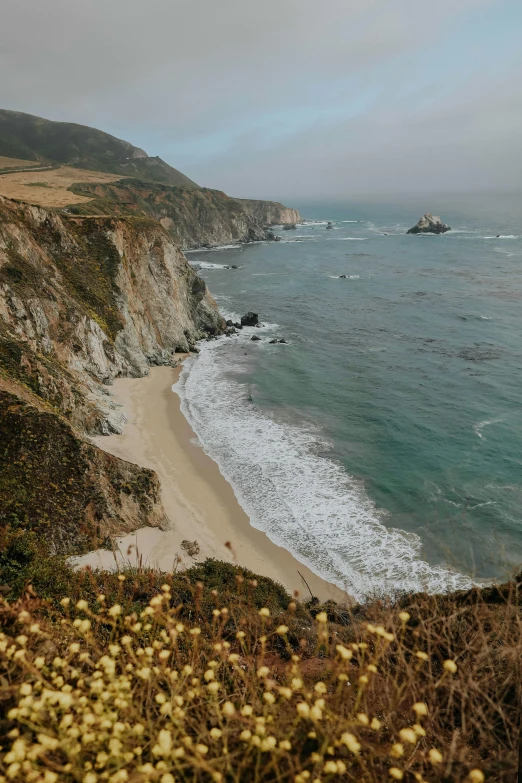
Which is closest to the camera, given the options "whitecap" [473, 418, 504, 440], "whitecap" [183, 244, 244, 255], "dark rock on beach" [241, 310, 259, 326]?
"whitecap" [473, 418, 504, 440]

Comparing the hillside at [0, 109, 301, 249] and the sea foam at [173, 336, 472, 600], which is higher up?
the hillside at [0, 109, 301, 249]

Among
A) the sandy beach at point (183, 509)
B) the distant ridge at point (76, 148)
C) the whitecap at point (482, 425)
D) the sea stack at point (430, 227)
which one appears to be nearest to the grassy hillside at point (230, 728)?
the sandy beach at point (183, 509)

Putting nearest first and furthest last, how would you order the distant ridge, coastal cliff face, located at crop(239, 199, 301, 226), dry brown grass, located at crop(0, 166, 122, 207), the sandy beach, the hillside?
the sandy beach
dry brown grass, located at crop(0, 166, 122, 207)
the hillside
the distant ridge
coastal cliff face, located at crop(239, 199, 301, 226)

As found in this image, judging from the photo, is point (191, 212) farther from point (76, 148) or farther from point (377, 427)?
point (377, 427)

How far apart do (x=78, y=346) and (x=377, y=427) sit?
75.8 ft

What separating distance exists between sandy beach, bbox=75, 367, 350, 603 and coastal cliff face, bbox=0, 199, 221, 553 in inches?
44.4

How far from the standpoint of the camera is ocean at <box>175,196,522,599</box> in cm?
2106

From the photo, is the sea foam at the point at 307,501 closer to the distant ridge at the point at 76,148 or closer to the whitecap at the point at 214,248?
Answer: the whitecap at the point at 214,248

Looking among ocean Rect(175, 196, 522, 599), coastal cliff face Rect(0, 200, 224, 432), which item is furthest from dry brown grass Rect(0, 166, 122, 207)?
ocean Rect(175, 196, 522, 599)

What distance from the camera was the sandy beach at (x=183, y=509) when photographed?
18.2 metres

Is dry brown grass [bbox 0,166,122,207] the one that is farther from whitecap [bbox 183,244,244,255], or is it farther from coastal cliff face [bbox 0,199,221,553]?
whitecap [bbox 183,244,244,255]

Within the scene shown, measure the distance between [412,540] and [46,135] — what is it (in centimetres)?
21819

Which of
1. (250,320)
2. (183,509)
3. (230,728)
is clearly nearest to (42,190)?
(250,320)

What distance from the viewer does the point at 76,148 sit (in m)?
171
